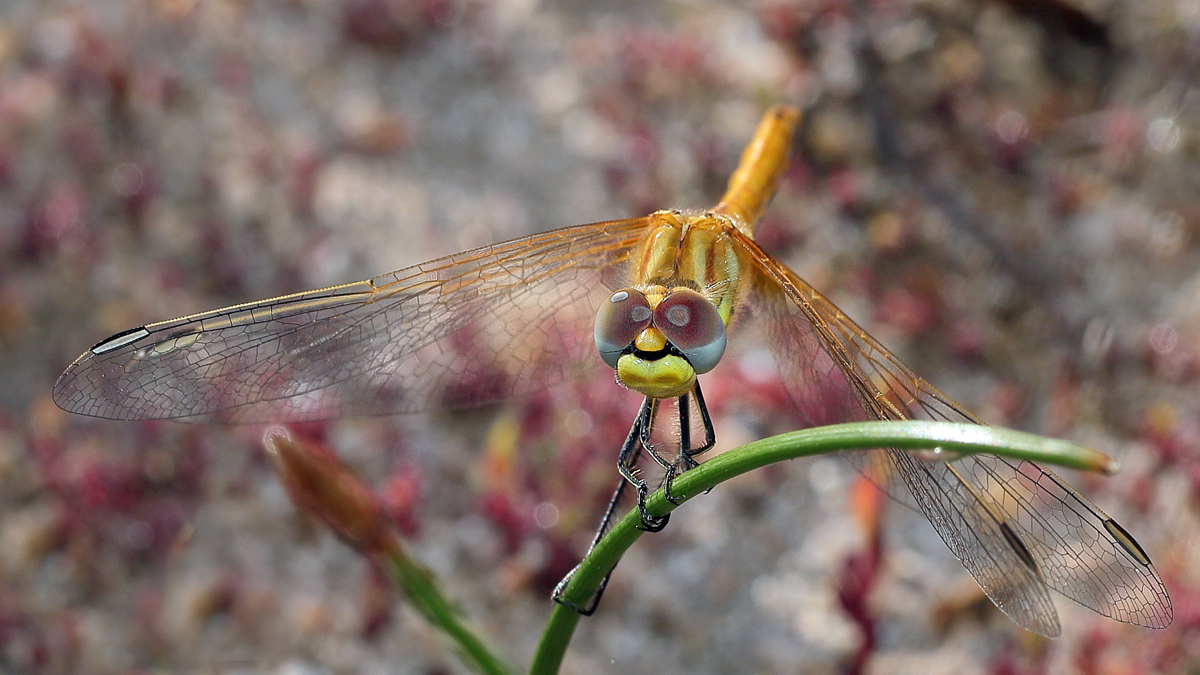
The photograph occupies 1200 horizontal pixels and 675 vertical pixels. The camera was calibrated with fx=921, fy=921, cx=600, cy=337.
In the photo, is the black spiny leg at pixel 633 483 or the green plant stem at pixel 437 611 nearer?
the black spiny leg at pixel 633 483

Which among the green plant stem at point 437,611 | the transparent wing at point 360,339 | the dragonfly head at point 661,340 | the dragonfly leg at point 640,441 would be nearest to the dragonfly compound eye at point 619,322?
the dragonfly head at point 661,340

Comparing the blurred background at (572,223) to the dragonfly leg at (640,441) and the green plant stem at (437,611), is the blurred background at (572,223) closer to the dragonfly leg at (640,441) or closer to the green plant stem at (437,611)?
the green plant stem at (437,611)

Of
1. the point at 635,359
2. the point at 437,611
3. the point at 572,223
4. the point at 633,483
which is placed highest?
the point at 572,223

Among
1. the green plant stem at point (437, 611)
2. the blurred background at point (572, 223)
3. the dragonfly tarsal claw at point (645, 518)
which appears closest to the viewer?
the dragonfly tarsal claw at point (645, 518)

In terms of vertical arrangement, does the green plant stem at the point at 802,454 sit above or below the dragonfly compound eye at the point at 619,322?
below

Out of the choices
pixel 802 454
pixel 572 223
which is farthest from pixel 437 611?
pixel 572 223

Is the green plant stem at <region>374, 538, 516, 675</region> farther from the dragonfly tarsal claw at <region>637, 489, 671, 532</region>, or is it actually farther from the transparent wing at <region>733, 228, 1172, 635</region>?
the transparent wing at <region>733, 228, 1172, 635</region>

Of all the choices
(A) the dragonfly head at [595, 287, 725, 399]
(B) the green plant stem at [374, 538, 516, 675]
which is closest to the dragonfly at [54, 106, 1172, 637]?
(A) the dragonfly head at [595, 287, 725, 399]

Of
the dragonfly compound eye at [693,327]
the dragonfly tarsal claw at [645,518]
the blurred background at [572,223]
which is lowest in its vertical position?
the dragonfly tarsal claw at [645,518]

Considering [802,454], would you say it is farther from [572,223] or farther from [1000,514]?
[572,223]
